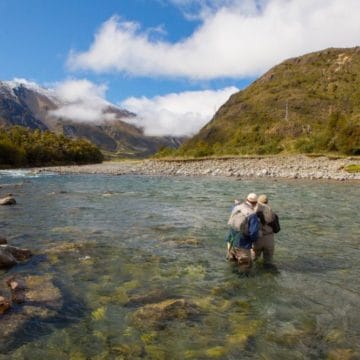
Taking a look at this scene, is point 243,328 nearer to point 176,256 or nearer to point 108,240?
point 176,256

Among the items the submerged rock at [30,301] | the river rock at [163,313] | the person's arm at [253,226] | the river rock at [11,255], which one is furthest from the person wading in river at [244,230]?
the river rock at [11,255]

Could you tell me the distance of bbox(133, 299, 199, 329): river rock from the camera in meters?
10.2

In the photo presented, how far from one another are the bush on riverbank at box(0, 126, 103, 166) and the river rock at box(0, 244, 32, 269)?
122 metres

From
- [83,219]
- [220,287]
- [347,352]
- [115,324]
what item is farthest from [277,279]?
[83,219]

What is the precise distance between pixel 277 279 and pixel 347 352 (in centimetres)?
474

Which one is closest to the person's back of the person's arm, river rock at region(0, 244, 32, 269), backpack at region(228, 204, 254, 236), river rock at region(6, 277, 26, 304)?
the person's arm

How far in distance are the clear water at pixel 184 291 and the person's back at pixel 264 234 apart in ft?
2.09

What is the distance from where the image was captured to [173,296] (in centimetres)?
1203

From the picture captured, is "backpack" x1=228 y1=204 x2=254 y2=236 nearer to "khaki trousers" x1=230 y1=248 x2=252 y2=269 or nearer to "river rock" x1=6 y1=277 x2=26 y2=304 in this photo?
"khaki trousers" x1=230 y1=248 x2=252 y2=269

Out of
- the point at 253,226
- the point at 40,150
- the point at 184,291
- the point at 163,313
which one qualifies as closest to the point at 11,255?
the point at 184,291

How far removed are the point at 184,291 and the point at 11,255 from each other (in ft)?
23.0

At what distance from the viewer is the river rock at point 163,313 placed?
1023 centimetres

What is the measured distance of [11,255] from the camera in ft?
50.2

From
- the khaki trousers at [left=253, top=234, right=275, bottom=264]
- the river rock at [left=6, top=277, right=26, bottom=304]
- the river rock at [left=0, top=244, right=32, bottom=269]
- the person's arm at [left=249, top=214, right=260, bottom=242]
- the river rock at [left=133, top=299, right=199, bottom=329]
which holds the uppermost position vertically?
the person's arm at [left=249, top=214, right=260, bottom=242]
